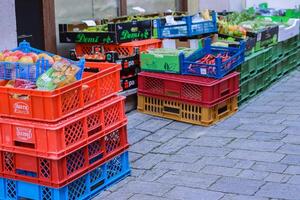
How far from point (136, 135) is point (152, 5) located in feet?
12.4

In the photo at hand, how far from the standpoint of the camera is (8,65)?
5.10m

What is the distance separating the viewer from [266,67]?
913 cm

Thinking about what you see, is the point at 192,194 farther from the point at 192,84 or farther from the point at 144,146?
the point at 192,84

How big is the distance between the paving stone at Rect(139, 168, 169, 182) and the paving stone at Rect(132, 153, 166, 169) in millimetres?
134

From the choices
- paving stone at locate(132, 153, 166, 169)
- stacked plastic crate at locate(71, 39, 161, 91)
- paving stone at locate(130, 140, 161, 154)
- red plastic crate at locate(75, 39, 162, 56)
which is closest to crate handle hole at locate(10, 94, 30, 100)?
paving stone at locate(132, 153, 166, 169)

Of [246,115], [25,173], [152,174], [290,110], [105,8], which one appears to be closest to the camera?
[25,173]

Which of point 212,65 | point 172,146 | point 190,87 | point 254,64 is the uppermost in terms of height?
point 212,65

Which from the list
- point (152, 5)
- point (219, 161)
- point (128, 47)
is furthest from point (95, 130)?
point (152, 5)

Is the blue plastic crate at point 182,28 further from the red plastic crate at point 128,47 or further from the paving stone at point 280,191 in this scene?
the paving stone at point 280,191

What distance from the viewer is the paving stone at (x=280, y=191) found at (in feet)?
16.8

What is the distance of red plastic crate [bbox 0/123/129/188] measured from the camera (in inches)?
187

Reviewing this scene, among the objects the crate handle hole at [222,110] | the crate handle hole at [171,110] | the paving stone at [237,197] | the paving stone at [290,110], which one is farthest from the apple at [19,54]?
the paving stone at [290,110]

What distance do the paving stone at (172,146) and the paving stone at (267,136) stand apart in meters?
0.77

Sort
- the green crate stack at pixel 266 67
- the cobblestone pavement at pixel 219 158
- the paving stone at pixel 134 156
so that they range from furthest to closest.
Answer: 1. the green crate stack at pixel 266 67
2. the paving stone at pixel 134 156
3. the cobblestone pavement at pixel 219 158
